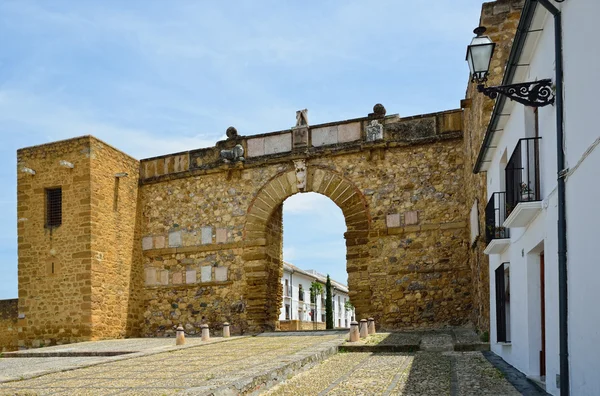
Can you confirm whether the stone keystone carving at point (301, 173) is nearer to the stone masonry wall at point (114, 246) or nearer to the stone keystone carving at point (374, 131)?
the stone keystone carving at point (374, 131)

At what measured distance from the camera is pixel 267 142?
16.8 m

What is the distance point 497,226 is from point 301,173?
7.64 metres

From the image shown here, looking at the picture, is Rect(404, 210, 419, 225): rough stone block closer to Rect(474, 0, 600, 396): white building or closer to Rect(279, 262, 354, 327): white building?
Rect(474, 0, 600, 396): white building

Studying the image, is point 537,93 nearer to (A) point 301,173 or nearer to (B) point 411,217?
(B) point 411,217

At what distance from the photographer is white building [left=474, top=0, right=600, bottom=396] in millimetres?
4508

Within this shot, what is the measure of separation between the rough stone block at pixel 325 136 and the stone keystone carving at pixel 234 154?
196cm

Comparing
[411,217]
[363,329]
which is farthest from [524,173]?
[411,217]

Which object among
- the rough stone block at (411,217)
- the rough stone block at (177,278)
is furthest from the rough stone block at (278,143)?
the rough stone block at (177,278)

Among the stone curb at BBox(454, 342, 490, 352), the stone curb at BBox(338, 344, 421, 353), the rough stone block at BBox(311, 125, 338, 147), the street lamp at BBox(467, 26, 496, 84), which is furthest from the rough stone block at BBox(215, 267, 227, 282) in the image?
the street lamp at BBox(467, 26, 496, 84)

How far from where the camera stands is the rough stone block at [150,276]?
17562mm

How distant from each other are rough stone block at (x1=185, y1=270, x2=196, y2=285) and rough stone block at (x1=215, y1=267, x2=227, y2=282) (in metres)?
0.67

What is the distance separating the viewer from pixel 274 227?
17.1 m

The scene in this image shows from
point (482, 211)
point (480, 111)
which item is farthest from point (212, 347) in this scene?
point (480, 111)

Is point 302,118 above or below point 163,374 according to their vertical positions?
above
